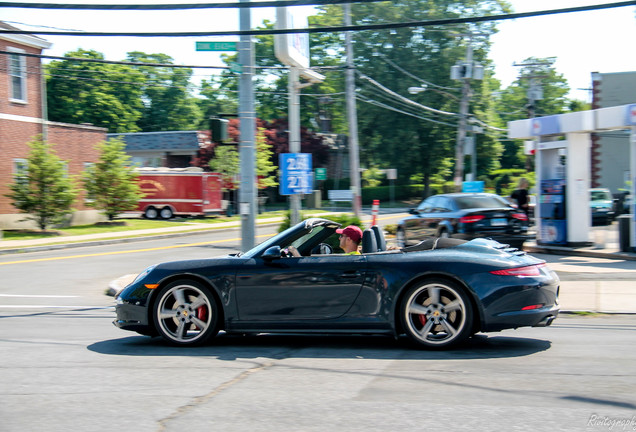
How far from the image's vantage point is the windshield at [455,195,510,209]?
628 inches

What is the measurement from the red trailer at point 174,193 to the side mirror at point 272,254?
33.1m

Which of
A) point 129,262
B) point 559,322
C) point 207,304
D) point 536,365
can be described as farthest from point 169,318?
point 129,262

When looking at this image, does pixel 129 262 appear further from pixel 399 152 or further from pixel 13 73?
pixel 399 152

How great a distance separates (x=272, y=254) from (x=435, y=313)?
163 cm

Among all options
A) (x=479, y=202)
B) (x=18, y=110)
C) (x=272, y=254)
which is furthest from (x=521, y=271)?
(x=18, y=110)

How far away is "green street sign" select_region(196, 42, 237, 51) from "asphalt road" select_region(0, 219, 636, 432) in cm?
586

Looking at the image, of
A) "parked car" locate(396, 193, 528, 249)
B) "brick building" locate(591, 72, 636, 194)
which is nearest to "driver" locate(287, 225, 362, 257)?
"parked car" locate(396, 193, 528, 249)

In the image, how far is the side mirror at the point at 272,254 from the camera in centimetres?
648

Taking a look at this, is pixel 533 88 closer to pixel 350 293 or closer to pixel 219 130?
pixel 219 130

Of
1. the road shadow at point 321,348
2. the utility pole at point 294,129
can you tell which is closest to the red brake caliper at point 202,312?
the road shadow at point 321,348

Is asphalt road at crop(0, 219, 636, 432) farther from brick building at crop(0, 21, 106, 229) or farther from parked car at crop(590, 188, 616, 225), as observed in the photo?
brick building at crop(0, 21, 106, 229)

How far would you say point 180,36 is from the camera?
44.0ft

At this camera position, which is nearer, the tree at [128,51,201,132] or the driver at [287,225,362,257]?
the driver at [287,225,362,257]

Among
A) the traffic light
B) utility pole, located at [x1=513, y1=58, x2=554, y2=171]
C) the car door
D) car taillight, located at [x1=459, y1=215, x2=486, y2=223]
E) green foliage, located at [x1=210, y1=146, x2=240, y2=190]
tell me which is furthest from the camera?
green foliage, located at [x1=210, y1=146, x2=240, y2=190]
